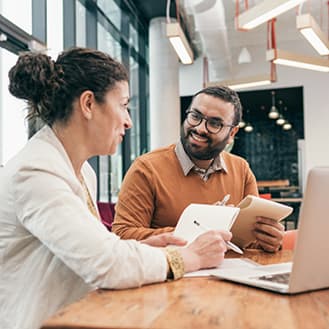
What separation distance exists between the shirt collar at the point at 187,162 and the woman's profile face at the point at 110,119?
0.75m

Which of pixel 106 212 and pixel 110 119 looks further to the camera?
pixel 106 212

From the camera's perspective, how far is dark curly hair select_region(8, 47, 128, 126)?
1.33m

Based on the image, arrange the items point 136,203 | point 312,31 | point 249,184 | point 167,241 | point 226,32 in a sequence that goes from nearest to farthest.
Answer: point 167,241 → point 136,203 → point 249,184 → point 312,31 → point 226,32

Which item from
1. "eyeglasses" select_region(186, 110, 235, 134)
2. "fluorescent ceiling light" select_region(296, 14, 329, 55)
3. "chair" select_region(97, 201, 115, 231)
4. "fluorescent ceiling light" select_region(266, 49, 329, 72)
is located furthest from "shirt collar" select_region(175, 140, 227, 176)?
"fluorescent ceiling light" select_region(266, 49, 329, 72)

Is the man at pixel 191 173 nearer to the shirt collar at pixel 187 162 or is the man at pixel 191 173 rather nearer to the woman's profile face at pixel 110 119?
the shirt collar at pixel 187 162

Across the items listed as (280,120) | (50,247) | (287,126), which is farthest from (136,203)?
(287,126)

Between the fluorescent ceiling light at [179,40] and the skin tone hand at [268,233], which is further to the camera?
the fluorescent ceiling light at [179,40]

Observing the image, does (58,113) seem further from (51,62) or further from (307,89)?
(307,89)

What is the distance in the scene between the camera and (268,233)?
65.8 inches

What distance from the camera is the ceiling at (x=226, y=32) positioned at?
5577mm

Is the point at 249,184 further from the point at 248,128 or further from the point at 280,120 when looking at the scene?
the point at 248,128

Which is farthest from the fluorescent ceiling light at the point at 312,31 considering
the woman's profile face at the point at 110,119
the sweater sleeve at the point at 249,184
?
the woman's profile face at the point at 110,119

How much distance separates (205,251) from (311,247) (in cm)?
34

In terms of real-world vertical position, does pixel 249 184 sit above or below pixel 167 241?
above
